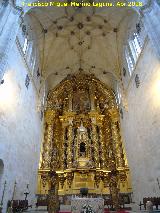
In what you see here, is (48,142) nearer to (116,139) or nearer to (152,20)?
(116,139)


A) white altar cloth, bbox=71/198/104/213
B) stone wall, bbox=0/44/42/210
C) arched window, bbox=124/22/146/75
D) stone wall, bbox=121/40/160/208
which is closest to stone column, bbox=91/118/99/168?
stone wall, bbox=121/40/160/208

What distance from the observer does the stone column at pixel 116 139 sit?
18641mm

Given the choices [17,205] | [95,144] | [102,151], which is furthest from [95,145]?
[17,205]

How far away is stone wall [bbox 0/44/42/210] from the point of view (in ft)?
36.7

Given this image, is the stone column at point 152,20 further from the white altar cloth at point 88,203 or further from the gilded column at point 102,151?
the gilded column at point 102,151

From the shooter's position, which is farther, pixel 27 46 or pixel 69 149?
pixel 69 149

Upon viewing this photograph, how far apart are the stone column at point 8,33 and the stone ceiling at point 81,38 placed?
5.21 meters

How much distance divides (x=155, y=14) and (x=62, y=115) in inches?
562

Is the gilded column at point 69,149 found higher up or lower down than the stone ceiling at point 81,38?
lower down

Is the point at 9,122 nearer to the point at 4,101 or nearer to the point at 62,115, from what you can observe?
the point at 4,101

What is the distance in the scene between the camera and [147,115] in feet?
43.6

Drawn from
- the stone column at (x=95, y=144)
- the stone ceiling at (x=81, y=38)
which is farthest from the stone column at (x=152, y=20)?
the stone column at (x=95, y=144)

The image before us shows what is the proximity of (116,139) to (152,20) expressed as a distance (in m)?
12.0

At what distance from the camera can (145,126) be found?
535 inches
